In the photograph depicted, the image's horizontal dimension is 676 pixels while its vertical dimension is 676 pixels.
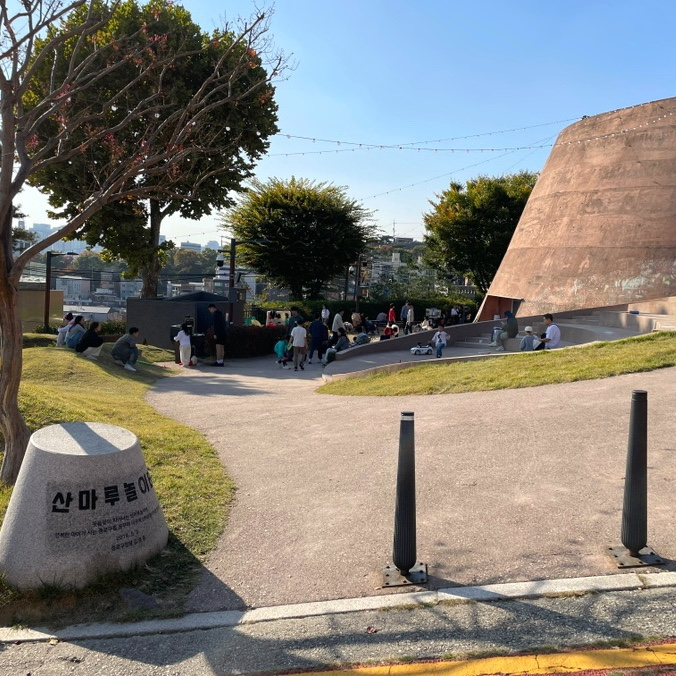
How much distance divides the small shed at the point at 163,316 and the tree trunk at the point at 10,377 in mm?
18053

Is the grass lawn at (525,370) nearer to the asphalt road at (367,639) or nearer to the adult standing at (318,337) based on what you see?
the asphalt road at (367,639)

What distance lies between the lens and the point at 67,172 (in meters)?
24.2

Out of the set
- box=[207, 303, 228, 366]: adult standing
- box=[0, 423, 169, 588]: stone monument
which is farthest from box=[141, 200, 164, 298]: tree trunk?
box=[0, 423, 169, 588]: stone monument

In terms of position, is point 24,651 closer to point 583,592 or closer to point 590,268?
point 583,592

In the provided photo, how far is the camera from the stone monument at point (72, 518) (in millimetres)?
4105

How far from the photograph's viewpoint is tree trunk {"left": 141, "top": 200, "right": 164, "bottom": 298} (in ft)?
90.9

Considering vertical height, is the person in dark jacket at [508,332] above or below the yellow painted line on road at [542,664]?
above

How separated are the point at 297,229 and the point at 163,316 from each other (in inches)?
632

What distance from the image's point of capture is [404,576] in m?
3.98

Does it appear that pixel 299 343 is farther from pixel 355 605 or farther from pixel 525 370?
pixel 355 605

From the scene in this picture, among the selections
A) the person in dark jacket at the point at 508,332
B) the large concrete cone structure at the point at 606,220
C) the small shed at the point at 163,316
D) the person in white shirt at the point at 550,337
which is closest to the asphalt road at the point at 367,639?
the person in white shirt at the point at 550,337

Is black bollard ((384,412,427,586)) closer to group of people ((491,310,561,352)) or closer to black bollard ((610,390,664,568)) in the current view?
black bollard ((610,390,664,568))

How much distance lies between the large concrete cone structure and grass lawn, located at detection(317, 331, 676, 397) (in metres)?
8.81

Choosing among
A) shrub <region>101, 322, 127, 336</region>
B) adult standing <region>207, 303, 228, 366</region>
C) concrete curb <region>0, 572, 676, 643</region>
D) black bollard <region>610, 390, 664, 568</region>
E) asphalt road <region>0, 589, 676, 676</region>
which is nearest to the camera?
asphalt road <region>0, 589, 676, 676</region>
